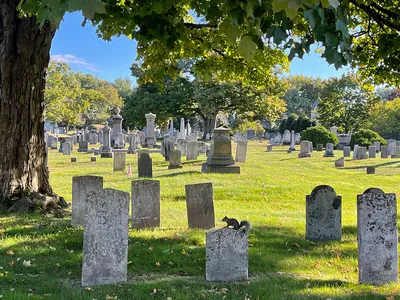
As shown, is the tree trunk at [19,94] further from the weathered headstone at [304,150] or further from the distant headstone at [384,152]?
the distant headstone at [384,152]

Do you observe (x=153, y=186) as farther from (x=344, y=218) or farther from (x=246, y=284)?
(x=344, y=218)

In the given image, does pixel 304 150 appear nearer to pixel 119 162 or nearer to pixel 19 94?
pixel 119 162

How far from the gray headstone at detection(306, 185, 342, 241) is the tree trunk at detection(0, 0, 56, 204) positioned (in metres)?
5.61

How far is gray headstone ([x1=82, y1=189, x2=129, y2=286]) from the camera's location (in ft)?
17.1

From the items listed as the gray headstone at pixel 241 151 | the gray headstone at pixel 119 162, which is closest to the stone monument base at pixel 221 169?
the gray headstone at pixel 119 162

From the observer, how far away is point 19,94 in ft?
28.6

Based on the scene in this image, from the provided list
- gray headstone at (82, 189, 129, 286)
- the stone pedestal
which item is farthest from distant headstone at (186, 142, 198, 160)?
gray headstone at (82, 189, 129, 286)

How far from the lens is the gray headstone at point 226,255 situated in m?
5.43

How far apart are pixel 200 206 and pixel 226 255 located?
255 centimetres

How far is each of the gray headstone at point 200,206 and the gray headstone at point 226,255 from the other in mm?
2449

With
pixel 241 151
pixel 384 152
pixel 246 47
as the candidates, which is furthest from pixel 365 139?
pixel 246 47

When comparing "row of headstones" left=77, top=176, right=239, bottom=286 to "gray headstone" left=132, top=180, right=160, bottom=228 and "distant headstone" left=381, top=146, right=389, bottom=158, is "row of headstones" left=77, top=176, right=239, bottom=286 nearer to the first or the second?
"gray headstone" left=132, top=180, right=160, bottom=228

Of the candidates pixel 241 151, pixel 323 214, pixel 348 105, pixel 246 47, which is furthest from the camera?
pixel 348 105

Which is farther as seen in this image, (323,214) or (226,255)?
(323,214)
